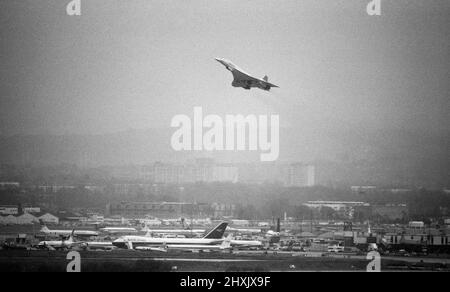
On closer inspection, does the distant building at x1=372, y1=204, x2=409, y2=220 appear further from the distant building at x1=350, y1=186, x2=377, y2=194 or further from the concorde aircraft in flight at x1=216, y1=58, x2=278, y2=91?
the concorde aircraft in flight at x1=216, y1=58, x2=278, y2=91

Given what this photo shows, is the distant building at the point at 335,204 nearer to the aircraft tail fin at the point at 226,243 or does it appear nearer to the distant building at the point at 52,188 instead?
the aircraft tail fin at the point at 226,243

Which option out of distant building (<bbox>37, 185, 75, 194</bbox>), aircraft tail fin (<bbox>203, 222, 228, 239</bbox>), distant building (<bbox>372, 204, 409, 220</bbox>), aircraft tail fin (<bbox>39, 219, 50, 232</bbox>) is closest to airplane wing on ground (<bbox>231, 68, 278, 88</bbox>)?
aircraft tail fin (<bbox>203, 222, 228, 239</bbox>)

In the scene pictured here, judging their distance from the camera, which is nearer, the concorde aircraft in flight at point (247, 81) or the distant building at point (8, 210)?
the concorde aircraft in flight at point (247, 81)

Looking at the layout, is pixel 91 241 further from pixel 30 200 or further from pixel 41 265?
pixel 41 265

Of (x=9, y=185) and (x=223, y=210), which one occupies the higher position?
(x=9, y=185)

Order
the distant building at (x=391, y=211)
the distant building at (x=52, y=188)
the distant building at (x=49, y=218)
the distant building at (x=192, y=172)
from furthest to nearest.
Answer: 1. the distant building at (x=192, y=172)
2. the distant building at (x=52, y=188)
3. the distant building at (x=49, y=218)
4. the distant building at (x=391, y=211)

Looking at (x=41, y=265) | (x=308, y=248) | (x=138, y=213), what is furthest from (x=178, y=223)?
(x=41, y=265)

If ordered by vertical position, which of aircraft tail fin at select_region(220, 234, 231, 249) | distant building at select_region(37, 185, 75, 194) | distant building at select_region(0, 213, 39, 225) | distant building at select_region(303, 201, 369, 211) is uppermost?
distant building at select_region(37, 185, 75, 194)

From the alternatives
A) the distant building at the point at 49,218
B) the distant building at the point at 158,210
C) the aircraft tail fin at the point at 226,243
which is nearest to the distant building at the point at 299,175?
the distant building at the point at 158,210

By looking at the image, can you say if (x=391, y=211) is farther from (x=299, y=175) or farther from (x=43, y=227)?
(x=43, y=227)

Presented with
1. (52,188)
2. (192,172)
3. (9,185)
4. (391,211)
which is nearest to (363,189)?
(391,211)
